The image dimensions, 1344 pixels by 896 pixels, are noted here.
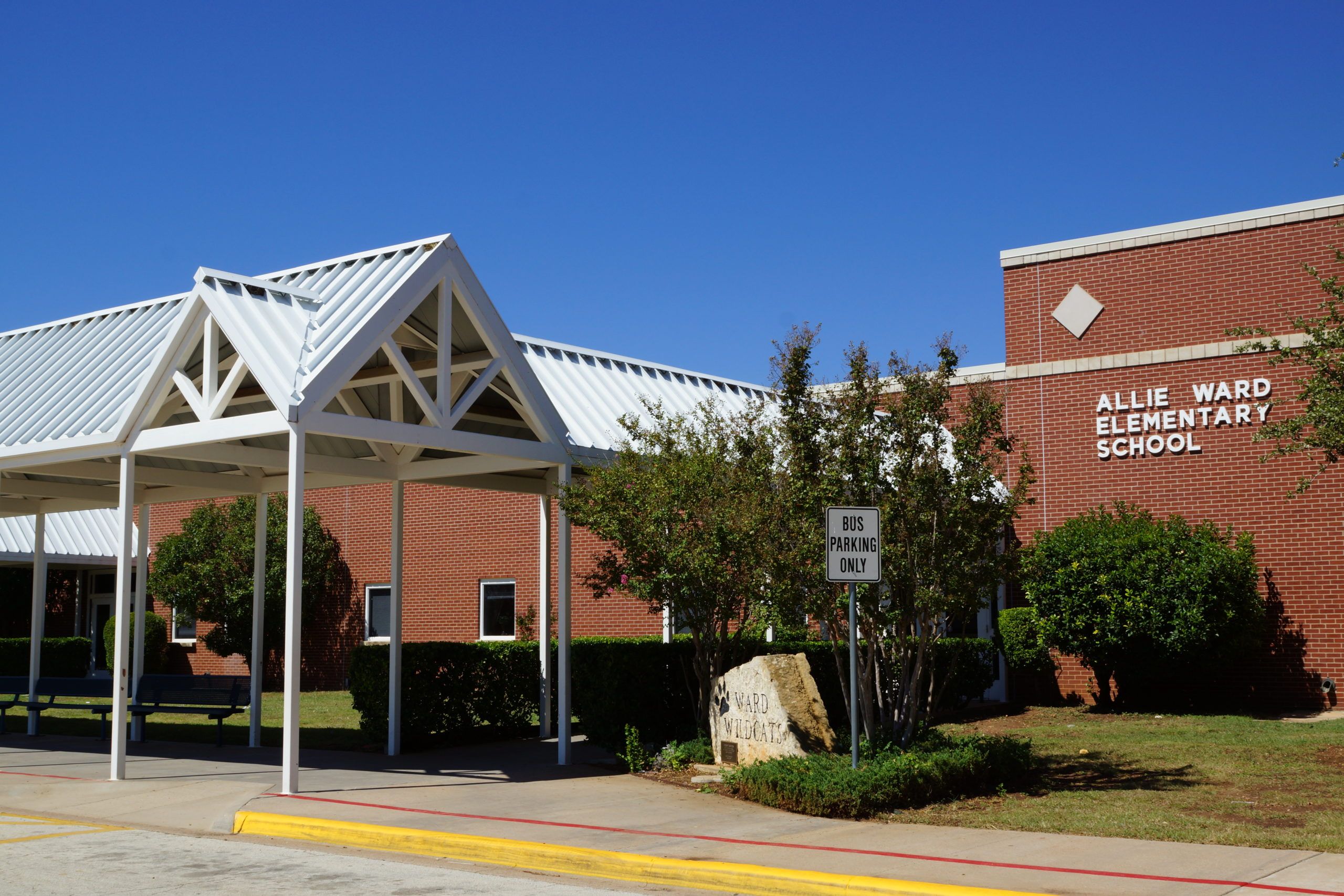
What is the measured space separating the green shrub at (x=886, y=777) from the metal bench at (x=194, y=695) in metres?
7.92

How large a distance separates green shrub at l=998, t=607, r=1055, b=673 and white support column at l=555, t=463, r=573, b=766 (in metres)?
8.83

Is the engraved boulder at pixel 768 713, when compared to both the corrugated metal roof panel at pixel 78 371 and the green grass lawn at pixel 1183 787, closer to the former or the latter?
the green grass lawn at pixel 1183 787

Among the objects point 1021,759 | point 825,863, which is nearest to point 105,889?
point 825,863

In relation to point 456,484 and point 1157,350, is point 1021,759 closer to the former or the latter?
point 456,484

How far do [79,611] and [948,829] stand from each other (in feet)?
101

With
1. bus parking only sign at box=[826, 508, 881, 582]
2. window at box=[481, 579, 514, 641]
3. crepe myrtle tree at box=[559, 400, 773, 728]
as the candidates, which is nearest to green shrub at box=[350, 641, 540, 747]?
crepe myrtle tree at box=[559, 400, 773, 728]

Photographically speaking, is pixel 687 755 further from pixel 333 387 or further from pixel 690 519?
pixel 333 387

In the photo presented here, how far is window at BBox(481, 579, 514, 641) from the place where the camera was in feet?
92.6

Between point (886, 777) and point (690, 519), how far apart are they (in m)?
4.10

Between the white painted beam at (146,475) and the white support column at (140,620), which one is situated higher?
the white painted beam at (146,475)

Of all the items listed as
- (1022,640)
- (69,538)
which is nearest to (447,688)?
(1022,640)

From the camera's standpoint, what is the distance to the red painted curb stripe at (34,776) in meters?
14.5

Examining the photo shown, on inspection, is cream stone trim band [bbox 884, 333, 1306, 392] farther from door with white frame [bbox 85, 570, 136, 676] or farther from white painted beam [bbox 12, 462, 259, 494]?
door with white frame [bbox 85, 570, 136, 676]

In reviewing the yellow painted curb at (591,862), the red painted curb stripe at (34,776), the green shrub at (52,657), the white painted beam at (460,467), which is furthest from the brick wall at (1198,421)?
the green shrub at (52,657)
